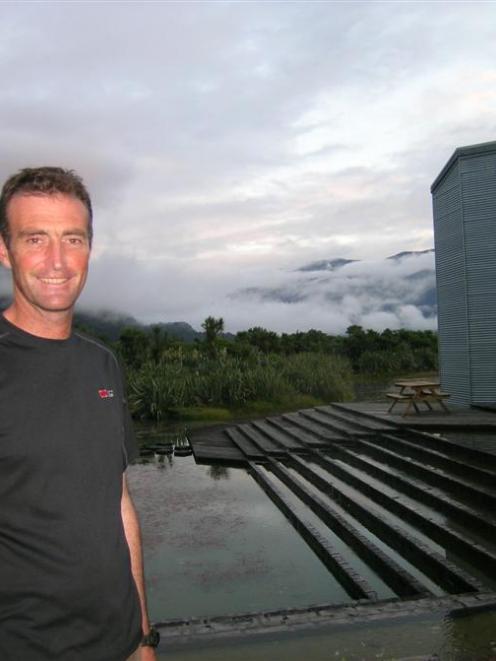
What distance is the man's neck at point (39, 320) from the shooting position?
152 centimetres

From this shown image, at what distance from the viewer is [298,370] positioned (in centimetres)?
1972

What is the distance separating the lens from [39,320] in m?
1.52

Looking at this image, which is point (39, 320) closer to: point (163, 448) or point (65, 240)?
point (65, 240)

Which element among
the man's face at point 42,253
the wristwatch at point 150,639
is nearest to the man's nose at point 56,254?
the man's face at point 42,253

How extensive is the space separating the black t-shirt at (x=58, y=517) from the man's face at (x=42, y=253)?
0.11 m

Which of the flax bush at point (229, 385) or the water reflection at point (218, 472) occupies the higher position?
the flax bush at point (229, 385)

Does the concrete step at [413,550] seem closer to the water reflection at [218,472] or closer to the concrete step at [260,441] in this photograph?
the water reflection at [218,472]

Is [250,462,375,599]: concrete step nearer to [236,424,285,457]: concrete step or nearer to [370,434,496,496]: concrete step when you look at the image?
[370,434,496,496]: concrete step

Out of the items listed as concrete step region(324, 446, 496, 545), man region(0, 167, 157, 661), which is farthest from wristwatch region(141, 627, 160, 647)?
concrete step region(324, 446, 496, 545)

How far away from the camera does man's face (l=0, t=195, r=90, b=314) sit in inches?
59.2

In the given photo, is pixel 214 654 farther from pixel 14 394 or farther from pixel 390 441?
pixel 390 441

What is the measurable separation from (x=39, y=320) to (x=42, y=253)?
18cm

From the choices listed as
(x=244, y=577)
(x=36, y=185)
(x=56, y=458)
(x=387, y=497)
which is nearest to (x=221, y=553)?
(x=244, y=577)

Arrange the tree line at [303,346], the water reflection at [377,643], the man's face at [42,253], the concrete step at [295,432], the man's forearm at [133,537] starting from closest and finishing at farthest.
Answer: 1. the man's face at [42,253]
2. the man's forearm at [133,537]
3. the water reflection at [377,643]
4. the concrete step at [295,432]
5. the tree line at [303,346]
